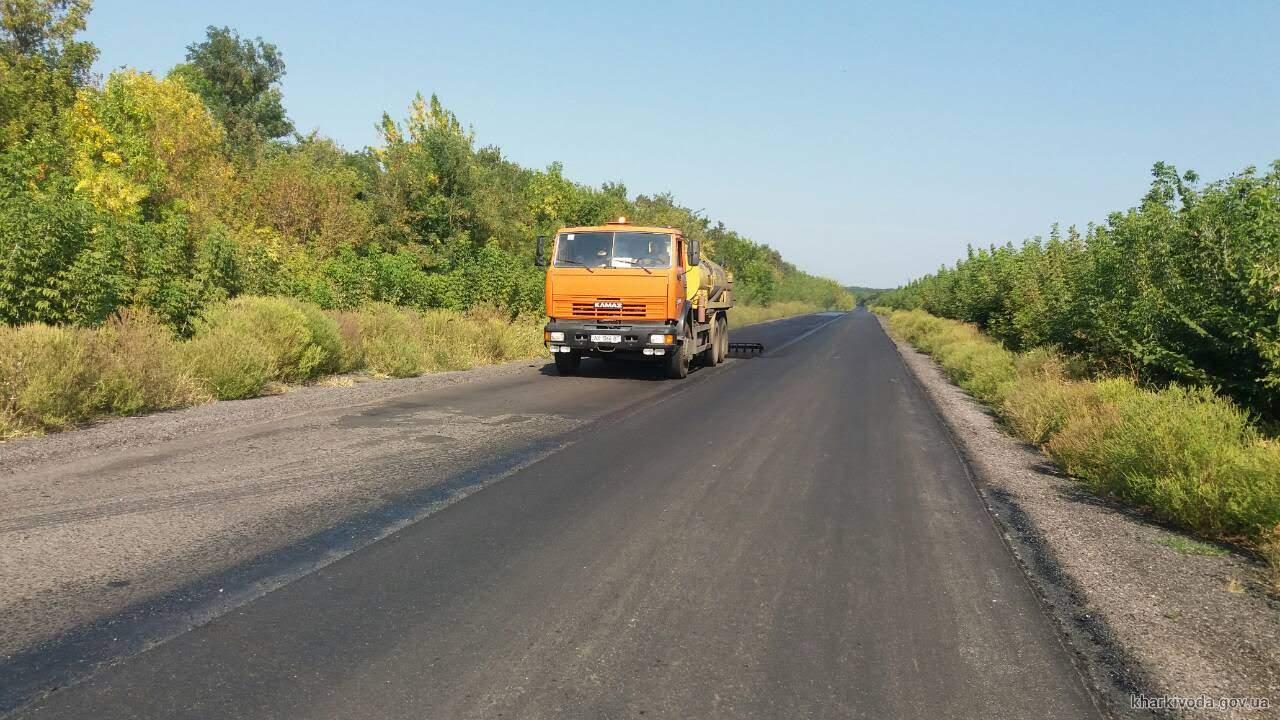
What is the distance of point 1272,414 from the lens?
8.10 m

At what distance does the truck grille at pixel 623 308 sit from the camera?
49.6 feet

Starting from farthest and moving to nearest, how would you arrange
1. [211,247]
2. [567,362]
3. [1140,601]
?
[567,362] < [211,247] < [1140,601]

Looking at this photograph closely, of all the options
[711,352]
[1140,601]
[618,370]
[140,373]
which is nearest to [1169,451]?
[1140,601]

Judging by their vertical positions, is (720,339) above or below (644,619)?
above

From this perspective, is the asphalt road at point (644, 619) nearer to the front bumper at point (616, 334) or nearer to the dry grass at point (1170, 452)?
the dry grass at point (1170, 452)

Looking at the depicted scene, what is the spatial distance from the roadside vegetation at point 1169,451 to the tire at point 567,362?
8.52 metres

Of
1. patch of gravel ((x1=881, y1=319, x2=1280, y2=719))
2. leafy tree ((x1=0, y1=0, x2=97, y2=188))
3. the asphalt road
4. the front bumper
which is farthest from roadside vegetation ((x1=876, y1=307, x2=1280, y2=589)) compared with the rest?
leafy tree ((x1=0, y1=0, x2=97, y2=188))

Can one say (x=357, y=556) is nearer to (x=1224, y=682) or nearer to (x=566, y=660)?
(x=566, y=660)

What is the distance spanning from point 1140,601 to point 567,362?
12.8 m

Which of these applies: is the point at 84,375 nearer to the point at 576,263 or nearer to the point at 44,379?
the point at 44,379

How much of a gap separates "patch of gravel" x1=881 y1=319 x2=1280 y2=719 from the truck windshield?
354 inches

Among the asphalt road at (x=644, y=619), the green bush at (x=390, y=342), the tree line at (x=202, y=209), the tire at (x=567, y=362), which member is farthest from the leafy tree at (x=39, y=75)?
the asphalt road at (x=644, y=619)

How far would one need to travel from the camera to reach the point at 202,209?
28312mm

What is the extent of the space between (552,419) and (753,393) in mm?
5078
